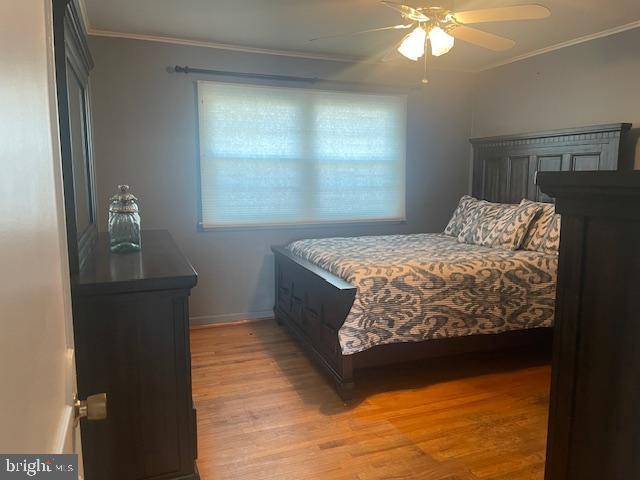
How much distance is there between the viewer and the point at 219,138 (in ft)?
12.6

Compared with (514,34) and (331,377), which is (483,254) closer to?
(331,377)

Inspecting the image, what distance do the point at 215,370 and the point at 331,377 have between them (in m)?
0.79

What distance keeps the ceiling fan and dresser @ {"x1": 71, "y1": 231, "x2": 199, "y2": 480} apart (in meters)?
1.66

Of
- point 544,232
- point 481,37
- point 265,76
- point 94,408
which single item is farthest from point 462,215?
point 94,408

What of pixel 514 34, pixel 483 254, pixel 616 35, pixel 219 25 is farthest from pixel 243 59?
pixel 616 35

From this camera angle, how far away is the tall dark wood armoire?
5.29ft

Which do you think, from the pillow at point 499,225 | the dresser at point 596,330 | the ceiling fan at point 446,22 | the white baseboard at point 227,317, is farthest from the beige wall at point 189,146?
the dresser at point 596,330

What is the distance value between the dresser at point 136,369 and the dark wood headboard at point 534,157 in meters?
3.11

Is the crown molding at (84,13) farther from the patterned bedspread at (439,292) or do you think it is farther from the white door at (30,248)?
the white door at (30,248)

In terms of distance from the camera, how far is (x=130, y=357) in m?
1.67

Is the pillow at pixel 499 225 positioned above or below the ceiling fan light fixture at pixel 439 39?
below

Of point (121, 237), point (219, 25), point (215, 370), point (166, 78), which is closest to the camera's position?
point (121, 237)

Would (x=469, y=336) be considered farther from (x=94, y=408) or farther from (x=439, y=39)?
(x=94, y=408)

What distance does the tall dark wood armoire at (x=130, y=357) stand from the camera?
5.29ft
